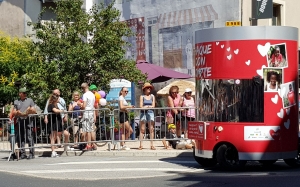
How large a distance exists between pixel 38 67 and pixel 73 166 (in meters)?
6.75

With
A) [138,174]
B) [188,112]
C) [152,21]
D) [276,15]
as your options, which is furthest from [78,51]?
[276,15]

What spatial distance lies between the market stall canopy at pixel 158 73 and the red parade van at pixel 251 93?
10.8 m

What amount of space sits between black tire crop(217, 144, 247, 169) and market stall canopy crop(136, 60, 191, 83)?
10879 millimetres

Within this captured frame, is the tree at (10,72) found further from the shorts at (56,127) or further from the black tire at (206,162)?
the black tire at (206,162)

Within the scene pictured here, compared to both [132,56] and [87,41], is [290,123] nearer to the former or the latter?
[87,41]

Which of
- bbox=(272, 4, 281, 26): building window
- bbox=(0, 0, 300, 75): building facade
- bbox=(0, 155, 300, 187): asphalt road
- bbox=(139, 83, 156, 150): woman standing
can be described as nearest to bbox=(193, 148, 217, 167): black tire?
bbox=(0, 155, 300, 187): asphalt road

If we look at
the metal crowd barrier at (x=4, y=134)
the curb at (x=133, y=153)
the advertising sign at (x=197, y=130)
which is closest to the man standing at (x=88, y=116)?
the curb at (x=133, y=153)

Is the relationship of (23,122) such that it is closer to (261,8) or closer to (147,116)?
(147,116)

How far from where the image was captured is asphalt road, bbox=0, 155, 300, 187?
37.9 feet

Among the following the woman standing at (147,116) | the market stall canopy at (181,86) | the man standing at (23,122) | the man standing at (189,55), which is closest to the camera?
the man standing at (23,122)

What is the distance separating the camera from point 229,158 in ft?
43.6

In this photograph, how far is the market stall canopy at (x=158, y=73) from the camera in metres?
24.3

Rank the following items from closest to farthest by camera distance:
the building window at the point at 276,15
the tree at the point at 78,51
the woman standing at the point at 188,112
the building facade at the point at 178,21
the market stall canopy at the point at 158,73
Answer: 1. the woman standing at the point at 188,112
2. the tree at the point at 78,51
3. the market stall canopy at the point at 158,73
4. the building facade at the point at 178,21
5. the building window at the point at 276,15

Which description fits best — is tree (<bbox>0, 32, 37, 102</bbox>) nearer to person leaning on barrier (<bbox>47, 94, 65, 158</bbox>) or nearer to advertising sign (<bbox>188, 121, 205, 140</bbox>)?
person leaning on barrier (<bbox>47, 94, 65, 158</bbox>)
